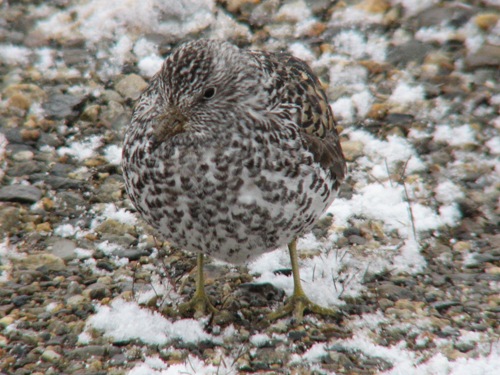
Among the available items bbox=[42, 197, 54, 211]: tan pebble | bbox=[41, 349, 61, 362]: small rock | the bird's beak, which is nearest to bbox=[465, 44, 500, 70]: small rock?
the bird's beak

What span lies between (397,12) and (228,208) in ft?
13.7

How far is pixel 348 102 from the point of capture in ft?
22.4

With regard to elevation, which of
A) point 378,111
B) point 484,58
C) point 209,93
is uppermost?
point 209,93

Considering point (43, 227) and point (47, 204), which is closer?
point (43, 227)

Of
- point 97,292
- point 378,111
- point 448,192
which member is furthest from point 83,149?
point 448,192

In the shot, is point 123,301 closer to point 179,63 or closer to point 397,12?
point 179,63

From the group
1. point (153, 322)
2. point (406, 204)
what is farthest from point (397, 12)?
point (153, 322)

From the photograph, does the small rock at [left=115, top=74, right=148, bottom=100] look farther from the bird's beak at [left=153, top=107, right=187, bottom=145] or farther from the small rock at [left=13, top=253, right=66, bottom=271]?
the bird's beak at [left=153, top=107, right=187, bottom=145]

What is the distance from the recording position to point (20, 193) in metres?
5.77

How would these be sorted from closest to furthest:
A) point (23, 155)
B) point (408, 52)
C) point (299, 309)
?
point (299, 309) < point (23, 155) < point (408, 52)

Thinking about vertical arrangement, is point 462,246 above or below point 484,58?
below

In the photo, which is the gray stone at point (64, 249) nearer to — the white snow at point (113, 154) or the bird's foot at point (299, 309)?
the white snow at point (113, 154)

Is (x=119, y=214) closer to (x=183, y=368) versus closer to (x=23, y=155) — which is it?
(x=23, y=155)

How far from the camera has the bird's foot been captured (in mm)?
→ 4930
